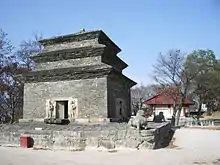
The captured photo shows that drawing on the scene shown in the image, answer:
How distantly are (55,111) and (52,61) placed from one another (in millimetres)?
3490

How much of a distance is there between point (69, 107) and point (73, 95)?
2.51 feet

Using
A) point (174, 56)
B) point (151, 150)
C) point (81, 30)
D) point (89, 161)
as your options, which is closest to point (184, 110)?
point (174, 56)

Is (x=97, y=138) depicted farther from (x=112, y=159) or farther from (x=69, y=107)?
(x=69, y=107)

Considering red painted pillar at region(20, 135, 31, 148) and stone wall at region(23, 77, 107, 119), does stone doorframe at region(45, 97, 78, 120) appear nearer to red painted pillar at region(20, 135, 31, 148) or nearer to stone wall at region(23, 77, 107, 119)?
stone wall at region(23, 77, 107, 119)

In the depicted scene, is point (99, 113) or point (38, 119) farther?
point (38, 119)

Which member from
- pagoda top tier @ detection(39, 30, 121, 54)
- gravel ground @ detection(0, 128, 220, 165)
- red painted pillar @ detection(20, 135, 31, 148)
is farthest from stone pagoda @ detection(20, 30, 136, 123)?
gravel ground @ detection(0, 128, 220, 165)

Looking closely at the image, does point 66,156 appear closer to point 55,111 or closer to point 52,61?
point 55,111

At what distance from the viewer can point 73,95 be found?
577 inches

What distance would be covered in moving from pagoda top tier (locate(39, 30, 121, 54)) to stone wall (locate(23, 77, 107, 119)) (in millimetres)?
2729

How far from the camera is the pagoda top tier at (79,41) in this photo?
15555mm

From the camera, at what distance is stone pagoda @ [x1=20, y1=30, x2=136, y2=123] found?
13953 millimetres

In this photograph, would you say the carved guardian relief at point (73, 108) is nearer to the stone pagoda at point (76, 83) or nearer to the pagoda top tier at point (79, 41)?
the stone pagoda at point (76, 83)

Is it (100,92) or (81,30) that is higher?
A: (81,30)

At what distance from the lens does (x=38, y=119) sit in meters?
15.3
